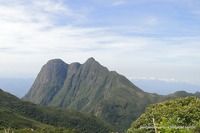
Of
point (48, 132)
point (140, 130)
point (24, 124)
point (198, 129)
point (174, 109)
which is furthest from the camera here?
point (24, 124)

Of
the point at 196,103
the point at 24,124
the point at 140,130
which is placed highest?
the point at 196,103

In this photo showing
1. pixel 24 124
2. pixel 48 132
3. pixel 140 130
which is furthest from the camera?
pixel 24 124

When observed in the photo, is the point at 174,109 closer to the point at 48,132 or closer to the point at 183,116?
the point at 183,116

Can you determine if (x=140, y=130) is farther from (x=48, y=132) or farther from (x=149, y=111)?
(x=48, y=132)

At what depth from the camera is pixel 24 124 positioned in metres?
185

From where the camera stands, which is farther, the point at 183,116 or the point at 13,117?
the point at 13,117

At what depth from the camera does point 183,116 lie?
3156 centimetres

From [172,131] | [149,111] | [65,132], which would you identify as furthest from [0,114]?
[172,131]

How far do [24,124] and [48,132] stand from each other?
5545 centimetres

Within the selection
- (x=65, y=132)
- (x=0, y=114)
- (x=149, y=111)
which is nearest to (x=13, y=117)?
(x=0, y=114)

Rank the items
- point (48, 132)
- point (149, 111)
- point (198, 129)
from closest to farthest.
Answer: point (198, 129) < point (149, 111) < point (48, 132)

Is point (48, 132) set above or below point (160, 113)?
below

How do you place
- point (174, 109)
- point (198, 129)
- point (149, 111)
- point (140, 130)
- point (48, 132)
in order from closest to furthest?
point (198, 129) < point (140, 130) < point (174, 109) < point (149, 111) < point (48, 132)

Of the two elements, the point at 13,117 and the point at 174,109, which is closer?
the point at 174,109
